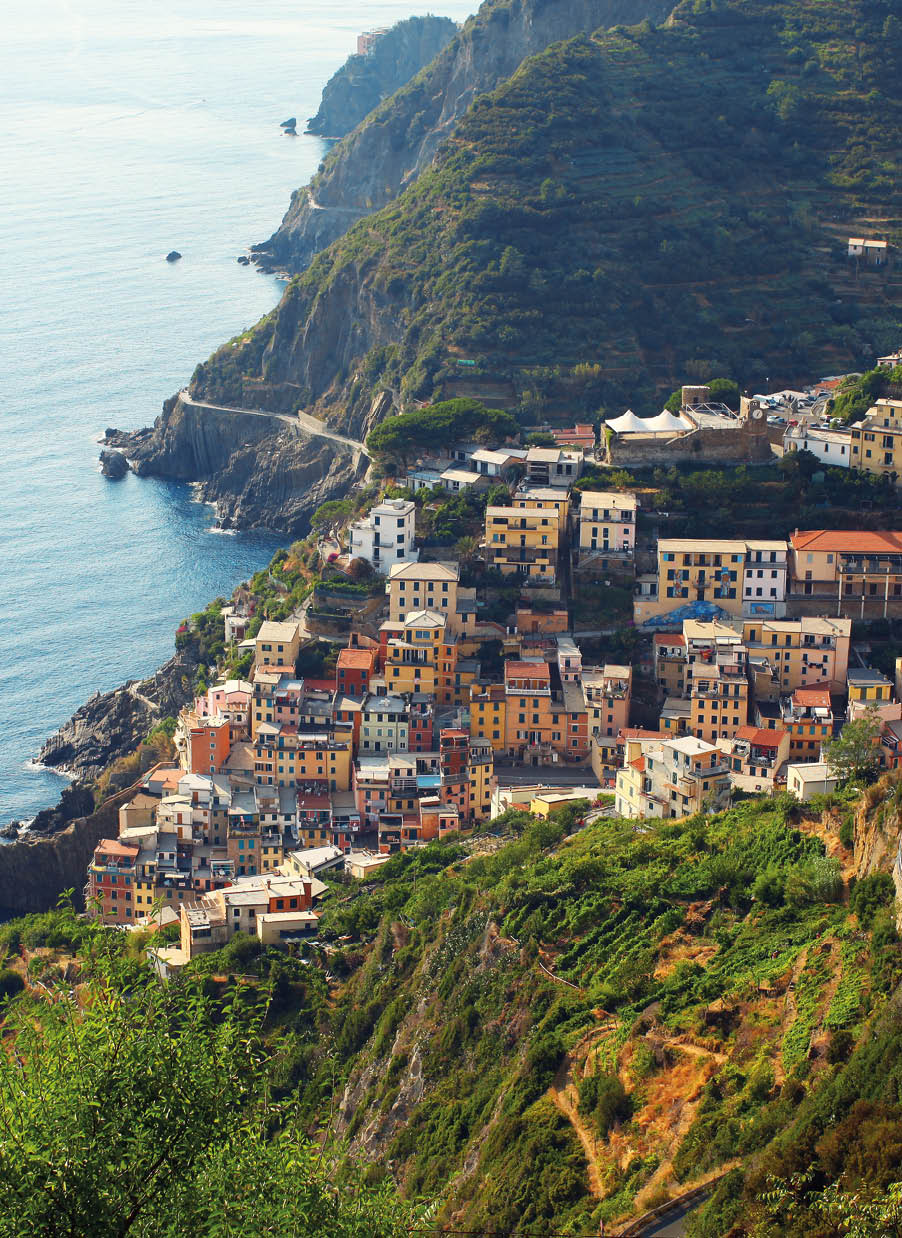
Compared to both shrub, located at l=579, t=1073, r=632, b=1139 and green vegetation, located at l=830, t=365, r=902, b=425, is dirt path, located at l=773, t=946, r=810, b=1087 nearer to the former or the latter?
shrub, located at l=579, t=1073, r=632, b=1139

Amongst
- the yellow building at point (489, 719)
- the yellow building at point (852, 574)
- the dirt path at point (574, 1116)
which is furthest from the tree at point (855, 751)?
the yellow building at point (489, 719)

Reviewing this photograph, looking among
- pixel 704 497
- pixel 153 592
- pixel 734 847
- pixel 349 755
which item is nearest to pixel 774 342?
pixel 704 497

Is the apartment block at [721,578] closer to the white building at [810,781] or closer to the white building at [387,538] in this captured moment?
the white building at [387,538]

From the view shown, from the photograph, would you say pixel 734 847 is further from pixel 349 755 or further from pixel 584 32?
pixel 584 32

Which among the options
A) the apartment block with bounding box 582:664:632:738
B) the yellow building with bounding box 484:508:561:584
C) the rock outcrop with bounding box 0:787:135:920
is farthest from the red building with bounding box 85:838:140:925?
the yellow building with bounding box 484:508:561:584

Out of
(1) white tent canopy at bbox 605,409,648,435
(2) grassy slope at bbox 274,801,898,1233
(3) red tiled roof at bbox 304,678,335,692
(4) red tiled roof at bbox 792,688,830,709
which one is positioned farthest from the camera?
(1) white tent canopy at bbox 605,409,648,435

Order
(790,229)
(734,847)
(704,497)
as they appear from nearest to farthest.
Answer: (734,847) → (704,497) → (790,229)
